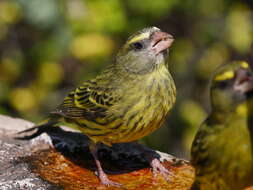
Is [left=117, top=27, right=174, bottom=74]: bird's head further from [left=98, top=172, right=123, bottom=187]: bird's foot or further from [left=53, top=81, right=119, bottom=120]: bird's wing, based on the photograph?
[left=98, top=172, right=123, bottom=187]: bird's foot

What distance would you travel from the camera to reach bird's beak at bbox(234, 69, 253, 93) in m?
4.04

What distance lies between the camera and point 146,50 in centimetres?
596

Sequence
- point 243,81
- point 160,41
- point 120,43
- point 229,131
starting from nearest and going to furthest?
point 243,81
point 229,131
point 160,41
point 120,43

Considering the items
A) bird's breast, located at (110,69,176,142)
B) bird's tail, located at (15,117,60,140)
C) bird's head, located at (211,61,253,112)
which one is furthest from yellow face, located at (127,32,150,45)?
bird's head, located at (211,61,253,112)

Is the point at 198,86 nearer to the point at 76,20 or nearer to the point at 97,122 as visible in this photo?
the point at 76,20

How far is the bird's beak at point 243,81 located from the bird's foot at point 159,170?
1840 millimetres

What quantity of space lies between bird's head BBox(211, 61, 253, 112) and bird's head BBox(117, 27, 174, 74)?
5.39 feet

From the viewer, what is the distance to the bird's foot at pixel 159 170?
576 cm

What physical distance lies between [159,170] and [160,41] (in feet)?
3.43

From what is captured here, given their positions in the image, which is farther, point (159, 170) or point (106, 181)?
point (159, 170)

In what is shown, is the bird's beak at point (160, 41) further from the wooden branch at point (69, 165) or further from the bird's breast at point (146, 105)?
the wooden branch at point (69, 165)

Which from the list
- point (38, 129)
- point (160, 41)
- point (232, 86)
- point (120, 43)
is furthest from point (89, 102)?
point (120, 43)

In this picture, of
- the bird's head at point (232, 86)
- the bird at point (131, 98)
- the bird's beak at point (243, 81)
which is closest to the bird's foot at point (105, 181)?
the bird at point (131, 98)

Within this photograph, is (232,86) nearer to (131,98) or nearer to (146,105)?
(146,105)
